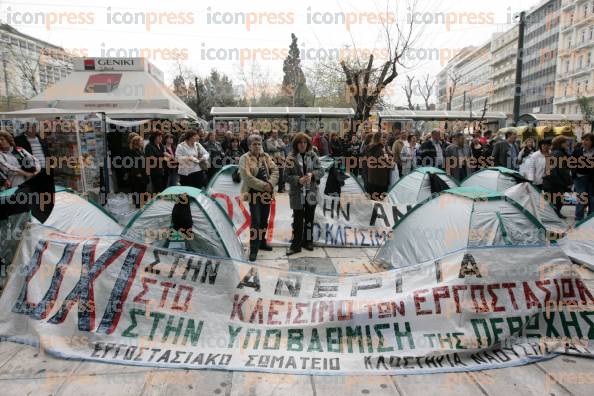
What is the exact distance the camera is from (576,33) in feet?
186

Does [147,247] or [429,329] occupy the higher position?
[147,247]

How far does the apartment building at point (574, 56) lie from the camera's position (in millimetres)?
53719

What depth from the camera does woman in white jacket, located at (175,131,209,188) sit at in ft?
25.7

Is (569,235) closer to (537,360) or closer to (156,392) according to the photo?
(537,360)

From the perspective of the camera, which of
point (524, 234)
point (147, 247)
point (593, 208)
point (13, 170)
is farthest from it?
point (593, 208)

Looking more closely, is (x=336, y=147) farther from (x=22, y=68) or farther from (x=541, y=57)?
(x=541, y=57)

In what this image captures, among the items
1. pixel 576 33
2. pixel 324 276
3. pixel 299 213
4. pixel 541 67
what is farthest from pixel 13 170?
pixel 541 67

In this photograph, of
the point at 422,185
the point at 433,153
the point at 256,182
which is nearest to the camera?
the point at 256,182

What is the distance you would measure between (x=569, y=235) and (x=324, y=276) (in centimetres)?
426

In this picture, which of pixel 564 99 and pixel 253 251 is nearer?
pixel 253 251

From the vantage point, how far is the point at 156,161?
8.59m

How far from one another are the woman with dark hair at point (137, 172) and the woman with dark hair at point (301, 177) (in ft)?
12.8

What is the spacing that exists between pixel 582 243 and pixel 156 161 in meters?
7.70

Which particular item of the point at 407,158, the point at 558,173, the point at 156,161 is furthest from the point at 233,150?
the point at 558,173
